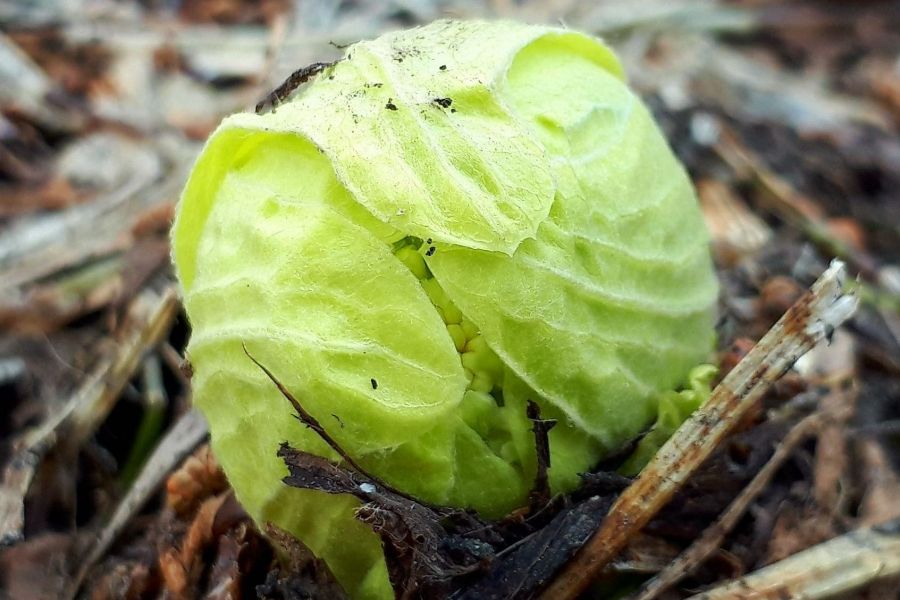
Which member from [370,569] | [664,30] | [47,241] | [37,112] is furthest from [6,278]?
[664,30]

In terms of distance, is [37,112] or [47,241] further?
[37,112]

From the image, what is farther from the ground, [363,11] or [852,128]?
[363,11]

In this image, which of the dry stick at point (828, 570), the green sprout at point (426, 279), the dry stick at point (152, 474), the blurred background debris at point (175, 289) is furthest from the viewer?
the dry stick at point (152, 474)

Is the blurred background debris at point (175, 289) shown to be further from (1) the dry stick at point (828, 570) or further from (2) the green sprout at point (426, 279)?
(2) the green sprout at point (426, 279)

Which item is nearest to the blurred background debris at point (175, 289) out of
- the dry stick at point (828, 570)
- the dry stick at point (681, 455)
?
the dry stick at point (828, 570)

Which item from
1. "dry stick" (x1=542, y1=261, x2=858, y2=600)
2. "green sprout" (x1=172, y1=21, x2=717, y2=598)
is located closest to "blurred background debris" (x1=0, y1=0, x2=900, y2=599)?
"dry stick" (x1=542, y1=261, x2=858, y2=600)

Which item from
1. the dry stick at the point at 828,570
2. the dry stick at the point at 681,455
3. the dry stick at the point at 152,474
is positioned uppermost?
the dry stick at the point at 681,455

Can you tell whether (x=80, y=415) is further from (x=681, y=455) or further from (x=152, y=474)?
(x=681, y=455)

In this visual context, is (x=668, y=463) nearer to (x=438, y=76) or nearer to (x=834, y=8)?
(x=438, y=76)

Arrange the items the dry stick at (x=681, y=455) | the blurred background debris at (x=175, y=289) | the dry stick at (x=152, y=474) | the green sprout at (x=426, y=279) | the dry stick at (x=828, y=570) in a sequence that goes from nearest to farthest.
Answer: the green sprout at (x=426, y=279) → the dry stick at (x=681, y=455) → the dry stick at (x=828, y=570) → the blurred background debris at (x=175, y=289) → the dry stick at (x=152, y=474)
